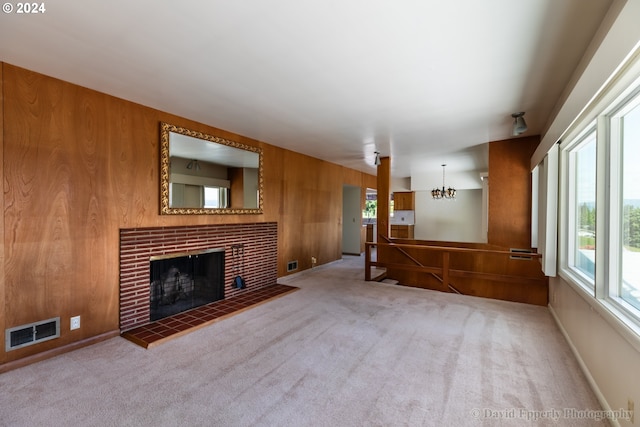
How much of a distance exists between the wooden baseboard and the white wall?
888 cm

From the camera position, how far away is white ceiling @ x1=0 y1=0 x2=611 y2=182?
1.73 metres

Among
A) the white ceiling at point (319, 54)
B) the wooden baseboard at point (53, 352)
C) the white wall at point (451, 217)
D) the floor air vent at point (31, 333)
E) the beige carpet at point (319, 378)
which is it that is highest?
the white ceiling at point (319, 54)

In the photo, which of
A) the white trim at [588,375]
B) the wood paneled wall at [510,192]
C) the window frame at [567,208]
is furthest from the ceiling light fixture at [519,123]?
the white trim at [588,375]

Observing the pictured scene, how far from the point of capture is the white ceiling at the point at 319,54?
5.69 ft

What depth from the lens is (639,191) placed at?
5.77 ft

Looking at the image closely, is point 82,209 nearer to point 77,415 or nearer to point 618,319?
point 77,415

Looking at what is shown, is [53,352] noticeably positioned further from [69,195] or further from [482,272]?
[482,272]

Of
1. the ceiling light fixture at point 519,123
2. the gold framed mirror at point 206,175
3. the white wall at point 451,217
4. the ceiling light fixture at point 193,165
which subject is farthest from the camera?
the white wall at point 451,217

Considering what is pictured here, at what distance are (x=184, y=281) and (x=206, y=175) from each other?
1.46 m

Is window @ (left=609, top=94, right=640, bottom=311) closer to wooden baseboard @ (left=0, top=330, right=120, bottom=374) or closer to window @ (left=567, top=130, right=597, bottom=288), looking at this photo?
window @ (left=567, top=130, right=597, bottom=288)

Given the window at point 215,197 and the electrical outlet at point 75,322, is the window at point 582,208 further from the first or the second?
the electrical outlet at point 75,322

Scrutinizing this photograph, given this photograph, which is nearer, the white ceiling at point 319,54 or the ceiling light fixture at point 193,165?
the white ceiling at point 319,54

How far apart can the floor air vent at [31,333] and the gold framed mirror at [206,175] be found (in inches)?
57.5

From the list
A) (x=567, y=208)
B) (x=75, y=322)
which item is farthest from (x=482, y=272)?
(x=75, y=322)
